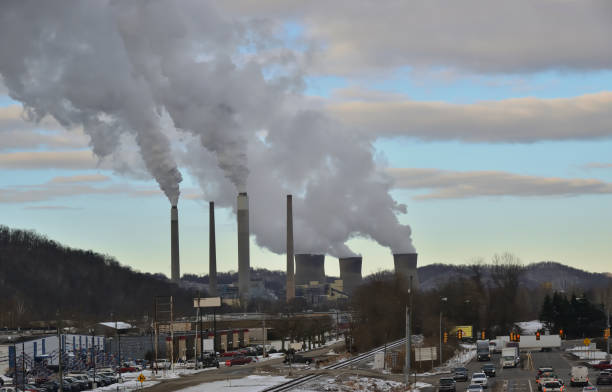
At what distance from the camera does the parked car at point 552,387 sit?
202ft

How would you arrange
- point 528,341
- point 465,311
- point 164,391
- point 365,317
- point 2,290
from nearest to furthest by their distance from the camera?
point 164,391, point 528,341, point 365,317, point 465,311, point 2,290

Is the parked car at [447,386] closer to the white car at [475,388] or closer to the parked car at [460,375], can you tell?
the white car at [475,388]

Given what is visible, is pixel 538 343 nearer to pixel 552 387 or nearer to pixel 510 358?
pixel 510 358

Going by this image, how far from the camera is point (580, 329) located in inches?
5837

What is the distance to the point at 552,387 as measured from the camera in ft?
204

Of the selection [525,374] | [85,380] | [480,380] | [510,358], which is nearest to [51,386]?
[85,380]

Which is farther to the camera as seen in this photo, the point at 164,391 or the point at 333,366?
the point at 333,366

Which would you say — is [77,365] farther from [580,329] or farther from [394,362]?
[580,329]

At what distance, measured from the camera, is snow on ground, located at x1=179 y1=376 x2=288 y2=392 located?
7244cm

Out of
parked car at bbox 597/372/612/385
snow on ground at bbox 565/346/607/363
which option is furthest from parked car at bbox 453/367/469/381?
snow on ground at bbox 565/346/607/363

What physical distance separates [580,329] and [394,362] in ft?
A: 220

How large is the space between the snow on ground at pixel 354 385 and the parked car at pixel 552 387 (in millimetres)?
12453

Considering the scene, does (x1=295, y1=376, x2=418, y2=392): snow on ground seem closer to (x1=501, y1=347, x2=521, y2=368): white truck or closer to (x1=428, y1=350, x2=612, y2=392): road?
(x1=428, y1=350, x2=612, y2=392): road

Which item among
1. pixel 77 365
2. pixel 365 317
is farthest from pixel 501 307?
pixel 77 365
